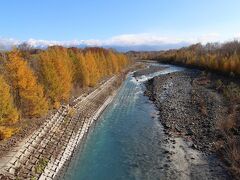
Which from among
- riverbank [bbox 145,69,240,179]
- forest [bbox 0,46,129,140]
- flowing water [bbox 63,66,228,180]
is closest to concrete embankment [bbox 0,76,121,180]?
flowing water [bbox 63,66,228,180]

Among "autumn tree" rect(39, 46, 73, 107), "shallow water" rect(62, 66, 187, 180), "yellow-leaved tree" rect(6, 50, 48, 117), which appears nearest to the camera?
"shallow water" rect(62, 66, 187, 180)

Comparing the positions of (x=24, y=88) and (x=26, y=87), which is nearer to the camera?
(x=24, y=88)

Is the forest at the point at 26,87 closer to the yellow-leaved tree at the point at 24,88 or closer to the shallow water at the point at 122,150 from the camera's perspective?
the yellow-leaved tree at the point at 24,88

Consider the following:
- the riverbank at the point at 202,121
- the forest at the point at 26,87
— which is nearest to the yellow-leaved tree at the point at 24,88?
the forest at the point at 26,87

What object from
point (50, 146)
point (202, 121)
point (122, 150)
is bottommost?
point (122, 150)

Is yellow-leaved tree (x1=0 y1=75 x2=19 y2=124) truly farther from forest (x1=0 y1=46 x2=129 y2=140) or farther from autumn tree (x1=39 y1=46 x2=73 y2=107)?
autumn tree (x1=39 y1=46 x2=73 y2=107)

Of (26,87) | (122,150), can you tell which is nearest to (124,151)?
(122,150)

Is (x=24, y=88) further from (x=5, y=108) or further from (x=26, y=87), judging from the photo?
(x=5, y=108)
